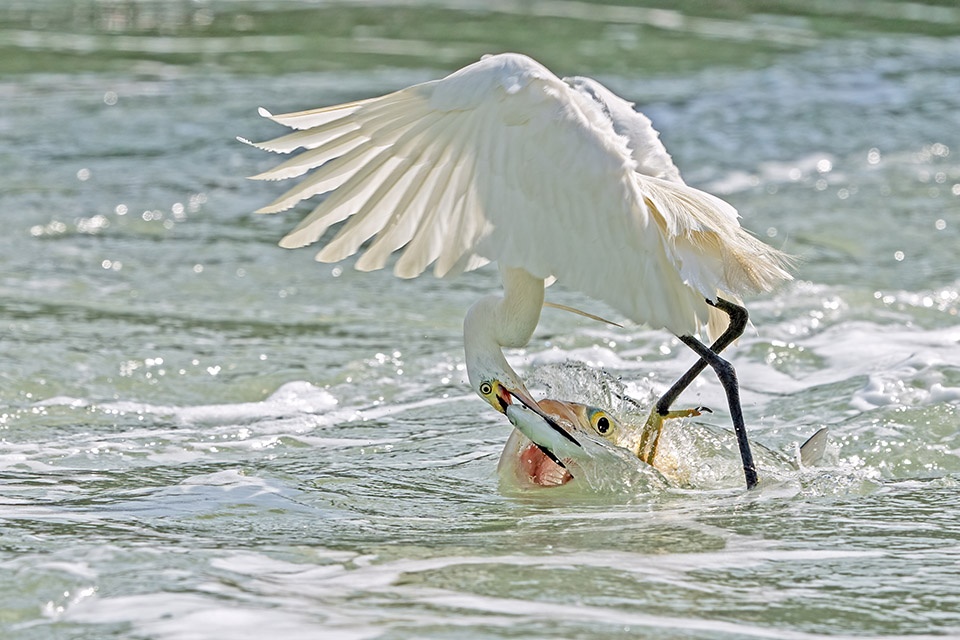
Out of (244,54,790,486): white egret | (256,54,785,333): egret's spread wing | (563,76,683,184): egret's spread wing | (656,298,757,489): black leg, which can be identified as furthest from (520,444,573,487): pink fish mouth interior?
(563,76,683,184): egret's spread wing

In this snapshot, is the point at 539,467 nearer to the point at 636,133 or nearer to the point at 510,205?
the point at 510,205

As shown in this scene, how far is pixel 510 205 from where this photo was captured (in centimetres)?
464

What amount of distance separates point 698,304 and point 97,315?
371 cm

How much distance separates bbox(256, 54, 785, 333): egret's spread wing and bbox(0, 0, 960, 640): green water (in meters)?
0.75

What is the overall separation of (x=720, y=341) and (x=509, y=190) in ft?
3.98

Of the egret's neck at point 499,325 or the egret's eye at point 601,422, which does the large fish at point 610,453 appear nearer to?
the egret's eye at point 601,422

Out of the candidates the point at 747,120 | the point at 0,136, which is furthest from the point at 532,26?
the point at 0,136

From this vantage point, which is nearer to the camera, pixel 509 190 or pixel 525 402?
pixel 509 190

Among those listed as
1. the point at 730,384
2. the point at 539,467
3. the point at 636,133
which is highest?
the point at 636,133

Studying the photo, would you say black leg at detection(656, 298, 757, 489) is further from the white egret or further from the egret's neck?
the egret's neck

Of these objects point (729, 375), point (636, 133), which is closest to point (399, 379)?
point (636, 133)

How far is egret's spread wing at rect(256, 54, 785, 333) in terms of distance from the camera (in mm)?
4598

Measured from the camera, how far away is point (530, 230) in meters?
4.64

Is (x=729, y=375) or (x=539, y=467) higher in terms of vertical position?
(x=729, y=375)
